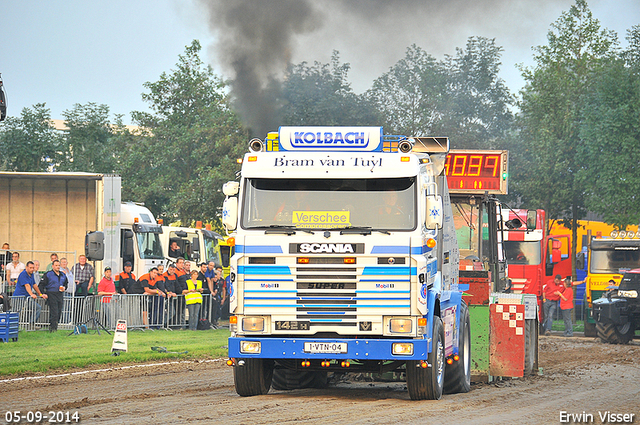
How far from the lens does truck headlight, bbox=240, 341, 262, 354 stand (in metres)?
11.3

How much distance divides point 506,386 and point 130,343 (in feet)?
31.0

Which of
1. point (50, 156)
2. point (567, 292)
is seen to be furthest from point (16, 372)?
point (50, 156)

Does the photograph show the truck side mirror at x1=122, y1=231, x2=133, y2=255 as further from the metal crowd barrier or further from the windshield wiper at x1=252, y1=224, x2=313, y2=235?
the windshield wiper at x1=252, y1=224, x2=313, y2=235

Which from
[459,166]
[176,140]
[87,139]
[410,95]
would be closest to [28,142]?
[87,139]

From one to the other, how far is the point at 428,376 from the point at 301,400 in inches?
63.5

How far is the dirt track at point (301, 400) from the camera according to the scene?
10.2m

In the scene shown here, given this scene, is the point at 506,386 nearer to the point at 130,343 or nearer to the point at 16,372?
the point at 16,372

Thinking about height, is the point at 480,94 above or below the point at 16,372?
above

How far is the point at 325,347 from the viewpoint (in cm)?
1120

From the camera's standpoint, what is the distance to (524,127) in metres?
43.4

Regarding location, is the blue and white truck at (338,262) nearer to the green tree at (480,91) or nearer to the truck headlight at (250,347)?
the truck headlight at (250,347)

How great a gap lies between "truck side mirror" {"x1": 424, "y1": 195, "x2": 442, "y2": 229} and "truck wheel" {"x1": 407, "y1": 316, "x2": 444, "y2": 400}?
131cm

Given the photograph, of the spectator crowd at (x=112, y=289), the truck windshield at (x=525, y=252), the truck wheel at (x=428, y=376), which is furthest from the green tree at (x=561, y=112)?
the truck wheel at (x=428, y=376)

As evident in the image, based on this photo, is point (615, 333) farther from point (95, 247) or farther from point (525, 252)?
point (95, 247)
